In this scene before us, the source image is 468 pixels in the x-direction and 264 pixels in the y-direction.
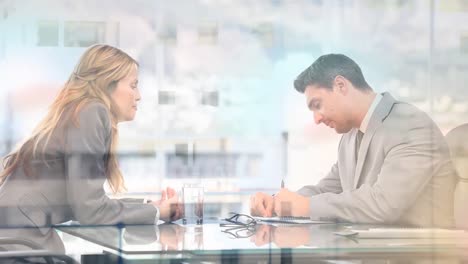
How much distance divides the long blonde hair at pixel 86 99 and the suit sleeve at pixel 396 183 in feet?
2.50

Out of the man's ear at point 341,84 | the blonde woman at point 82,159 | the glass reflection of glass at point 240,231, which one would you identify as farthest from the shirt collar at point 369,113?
the blonde woman at point 82,159

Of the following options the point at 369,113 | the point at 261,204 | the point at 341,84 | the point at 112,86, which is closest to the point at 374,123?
the point at 369,113

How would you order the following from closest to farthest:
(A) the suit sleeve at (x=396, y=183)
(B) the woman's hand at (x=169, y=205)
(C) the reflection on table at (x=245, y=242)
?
(C) the reflection on table at (x=245, y=242)
(B) the woman's hand at (x=169, y=205)
(A) the suit sleeve at (x=396, y=183)

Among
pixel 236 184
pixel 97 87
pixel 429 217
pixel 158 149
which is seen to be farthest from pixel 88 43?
pixel 429 217

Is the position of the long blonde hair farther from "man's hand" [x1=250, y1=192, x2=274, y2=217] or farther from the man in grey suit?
the man in grey suit

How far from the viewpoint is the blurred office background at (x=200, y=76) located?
3596mm

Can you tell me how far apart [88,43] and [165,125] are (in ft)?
1.22

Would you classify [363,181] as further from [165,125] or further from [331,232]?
[165,125]

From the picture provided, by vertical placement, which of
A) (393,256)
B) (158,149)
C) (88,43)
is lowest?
(393,256)

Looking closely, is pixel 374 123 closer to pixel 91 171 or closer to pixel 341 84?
pixel 341 84

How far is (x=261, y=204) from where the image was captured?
3.79m

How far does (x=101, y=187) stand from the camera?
12.2ft

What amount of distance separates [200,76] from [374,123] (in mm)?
749

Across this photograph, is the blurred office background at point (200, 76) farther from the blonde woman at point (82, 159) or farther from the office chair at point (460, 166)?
the office chair at point (460, 166)
